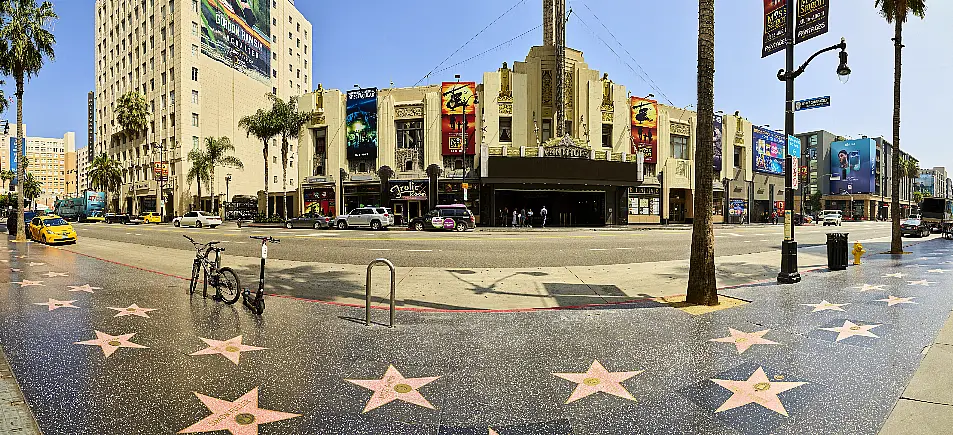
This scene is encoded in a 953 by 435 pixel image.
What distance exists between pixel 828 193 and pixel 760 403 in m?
123

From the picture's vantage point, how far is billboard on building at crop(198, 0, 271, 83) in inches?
2571

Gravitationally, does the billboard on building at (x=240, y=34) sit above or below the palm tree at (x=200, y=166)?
above

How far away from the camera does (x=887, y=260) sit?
52.1 feet

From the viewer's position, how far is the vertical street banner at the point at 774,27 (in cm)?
1090

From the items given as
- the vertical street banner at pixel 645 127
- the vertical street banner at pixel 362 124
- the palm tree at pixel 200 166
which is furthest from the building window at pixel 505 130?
the palm tree at pixel 200 166

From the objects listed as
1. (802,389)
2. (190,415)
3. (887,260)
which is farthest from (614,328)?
(887,260)

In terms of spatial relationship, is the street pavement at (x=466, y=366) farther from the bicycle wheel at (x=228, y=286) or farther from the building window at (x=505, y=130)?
the building window at (x=505, y=130)

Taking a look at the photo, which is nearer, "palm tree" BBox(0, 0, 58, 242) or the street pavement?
the street pavement

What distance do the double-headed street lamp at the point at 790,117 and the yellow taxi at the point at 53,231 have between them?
1103 inches

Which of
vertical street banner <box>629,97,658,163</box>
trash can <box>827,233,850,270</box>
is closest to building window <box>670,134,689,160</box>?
vertical street banner <box>629,97,658,163</box>

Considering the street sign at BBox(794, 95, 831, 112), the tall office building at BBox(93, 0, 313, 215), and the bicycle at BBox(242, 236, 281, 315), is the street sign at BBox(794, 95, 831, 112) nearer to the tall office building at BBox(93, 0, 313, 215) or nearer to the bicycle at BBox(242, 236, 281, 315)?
the bicycle at BBox(242, 236, 281, 315)

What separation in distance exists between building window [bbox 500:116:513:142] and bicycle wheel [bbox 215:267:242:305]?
37349 mm

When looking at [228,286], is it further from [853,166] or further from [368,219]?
[853,166]

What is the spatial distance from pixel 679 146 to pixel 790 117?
141 ft
